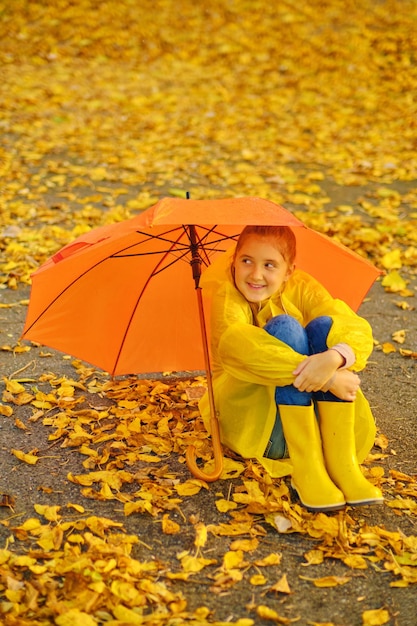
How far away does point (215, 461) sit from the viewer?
3.01 metres

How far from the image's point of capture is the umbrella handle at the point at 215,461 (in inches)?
118

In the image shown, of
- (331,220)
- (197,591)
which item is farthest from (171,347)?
(331,220)

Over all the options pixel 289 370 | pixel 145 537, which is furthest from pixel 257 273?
pixel 145 537

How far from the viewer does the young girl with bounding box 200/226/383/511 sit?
276 centimetres

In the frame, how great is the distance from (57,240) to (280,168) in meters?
2.60

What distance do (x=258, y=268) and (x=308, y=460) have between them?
2.37 feet

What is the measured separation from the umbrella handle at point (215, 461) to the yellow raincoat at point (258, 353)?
0.08m

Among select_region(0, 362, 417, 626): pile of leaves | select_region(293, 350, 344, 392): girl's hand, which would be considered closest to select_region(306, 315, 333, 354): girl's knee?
select_region(293, 350, 344, 392): girl's hand

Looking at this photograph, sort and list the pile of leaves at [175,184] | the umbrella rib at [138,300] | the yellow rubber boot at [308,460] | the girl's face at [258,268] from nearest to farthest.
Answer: the pile of leaves at [175,184], the yellow rubber boot at [308,460], the girl's face at [258,268], the umbrella rib at [138,300]

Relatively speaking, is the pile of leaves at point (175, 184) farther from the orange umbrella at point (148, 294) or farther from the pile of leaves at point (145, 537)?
the orange umbrella at point (148, 294)

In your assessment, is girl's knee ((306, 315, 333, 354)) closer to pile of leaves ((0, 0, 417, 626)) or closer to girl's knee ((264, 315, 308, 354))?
girl's knee ((264, 315, 308, 354))

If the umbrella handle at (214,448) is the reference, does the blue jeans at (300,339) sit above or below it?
above

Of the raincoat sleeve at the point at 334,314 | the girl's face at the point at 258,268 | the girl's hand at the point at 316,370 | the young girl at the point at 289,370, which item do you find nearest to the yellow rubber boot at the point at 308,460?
the young girl at the point at 289,370

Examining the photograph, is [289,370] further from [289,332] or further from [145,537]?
[145,537]
